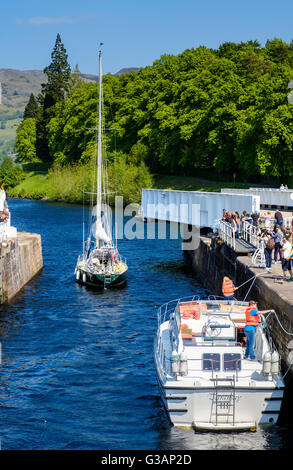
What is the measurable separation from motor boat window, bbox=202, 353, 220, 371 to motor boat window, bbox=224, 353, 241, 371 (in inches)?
10.5

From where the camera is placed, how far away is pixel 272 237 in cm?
3397

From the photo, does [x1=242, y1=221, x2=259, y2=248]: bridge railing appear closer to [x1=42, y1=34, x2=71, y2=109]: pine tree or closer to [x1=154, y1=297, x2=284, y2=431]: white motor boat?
[x1=154, y1=297, x2=284, y2=431]: white motor boat

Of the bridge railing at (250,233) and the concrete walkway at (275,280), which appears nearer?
the concrete walkway at (275,280)

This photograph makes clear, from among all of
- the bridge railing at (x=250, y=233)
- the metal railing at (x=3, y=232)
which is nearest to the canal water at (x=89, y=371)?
the metal railing at (x=3, y=232)

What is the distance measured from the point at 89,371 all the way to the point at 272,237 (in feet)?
38.7

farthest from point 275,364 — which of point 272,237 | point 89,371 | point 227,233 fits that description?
point 227,233

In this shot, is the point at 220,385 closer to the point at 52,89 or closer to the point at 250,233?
the point at 250,233

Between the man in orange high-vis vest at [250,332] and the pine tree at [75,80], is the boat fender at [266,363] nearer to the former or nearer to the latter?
the man in orange high-vis vest at [250,332]

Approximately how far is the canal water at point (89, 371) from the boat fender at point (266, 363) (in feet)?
6.26

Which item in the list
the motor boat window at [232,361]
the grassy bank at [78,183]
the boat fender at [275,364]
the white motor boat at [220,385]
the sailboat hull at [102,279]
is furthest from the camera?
the grassy bank at [78,183]

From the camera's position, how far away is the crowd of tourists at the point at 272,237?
2942 centimetres

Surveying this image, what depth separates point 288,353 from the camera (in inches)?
939

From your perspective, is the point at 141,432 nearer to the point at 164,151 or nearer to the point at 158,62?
the point at 164,151

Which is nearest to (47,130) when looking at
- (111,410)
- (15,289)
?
(15,289)
